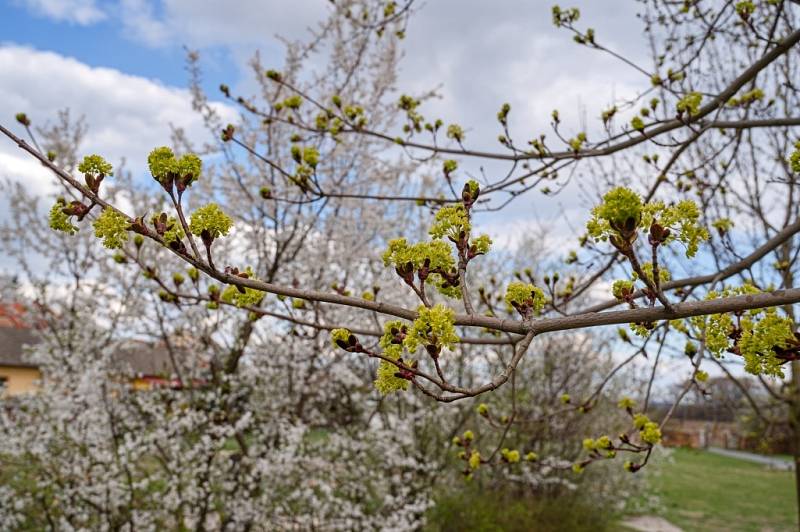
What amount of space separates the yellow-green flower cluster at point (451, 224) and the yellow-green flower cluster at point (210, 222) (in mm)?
602

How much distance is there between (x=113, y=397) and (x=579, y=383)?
8.41m

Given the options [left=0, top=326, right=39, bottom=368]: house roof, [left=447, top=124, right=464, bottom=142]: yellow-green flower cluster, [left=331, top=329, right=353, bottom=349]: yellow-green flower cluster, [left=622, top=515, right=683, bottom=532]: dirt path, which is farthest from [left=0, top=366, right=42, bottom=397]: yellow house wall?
[left=331, top=329, right=353, bottom=349]: yellow-green flower cluster

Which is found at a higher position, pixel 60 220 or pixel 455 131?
pixel 455 131

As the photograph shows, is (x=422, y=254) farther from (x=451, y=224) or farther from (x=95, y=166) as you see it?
(x=95, y=166)

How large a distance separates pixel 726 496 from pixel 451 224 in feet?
59.6

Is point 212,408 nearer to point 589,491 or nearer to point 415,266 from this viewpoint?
point 415,266

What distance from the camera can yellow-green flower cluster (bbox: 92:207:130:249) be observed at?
163 cm

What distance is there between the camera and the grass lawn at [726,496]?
500 inches

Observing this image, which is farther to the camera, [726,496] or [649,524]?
[726,496]

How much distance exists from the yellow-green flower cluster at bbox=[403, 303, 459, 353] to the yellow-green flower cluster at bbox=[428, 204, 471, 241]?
1.17ft

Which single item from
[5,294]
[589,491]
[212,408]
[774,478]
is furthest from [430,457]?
[774,478]

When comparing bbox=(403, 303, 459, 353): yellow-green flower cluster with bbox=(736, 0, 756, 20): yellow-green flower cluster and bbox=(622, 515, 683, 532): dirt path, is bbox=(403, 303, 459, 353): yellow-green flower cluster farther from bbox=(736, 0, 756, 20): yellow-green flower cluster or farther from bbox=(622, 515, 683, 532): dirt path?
bbox=(622, 515, 683, 532): dirt path

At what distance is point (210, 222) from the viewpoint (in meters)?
1.62

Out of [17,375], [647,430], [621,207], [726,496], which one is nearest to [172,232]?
[621,207]
